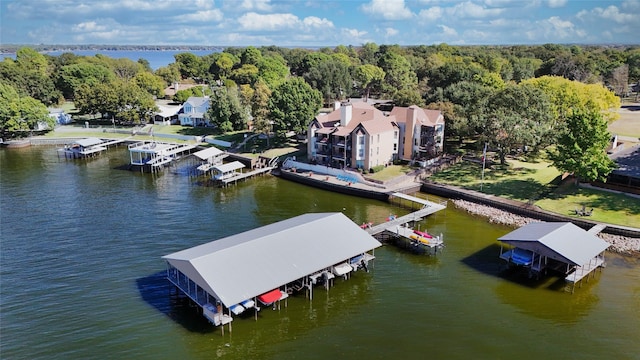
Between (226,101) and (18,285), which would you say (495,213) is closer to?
(18,285)

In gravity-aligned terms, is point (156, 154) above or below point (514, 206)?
above

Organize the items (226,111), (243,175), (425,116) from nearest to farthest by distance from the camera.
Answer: (243,175), (425,116), (226,111)

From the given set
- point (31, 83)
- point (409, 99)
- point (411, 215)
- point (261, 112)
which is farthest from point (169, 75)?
point (411, 215)

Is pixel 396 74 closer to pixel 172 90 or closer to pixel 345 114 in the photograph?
pixel 345 114

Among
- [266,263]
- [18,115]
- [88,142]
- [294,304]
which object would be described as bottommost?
[294,304]

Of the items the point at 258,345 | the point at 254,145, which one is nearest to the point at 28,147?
the point at 254,145

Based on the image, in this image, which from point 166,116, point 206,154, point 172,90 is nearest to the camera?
point 206,154

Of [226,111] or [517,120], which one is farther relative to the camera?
[226,111]

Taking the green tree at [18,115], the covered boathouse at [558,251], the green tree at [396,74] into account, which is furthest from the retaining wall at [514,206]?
the green tree at [18,115]
